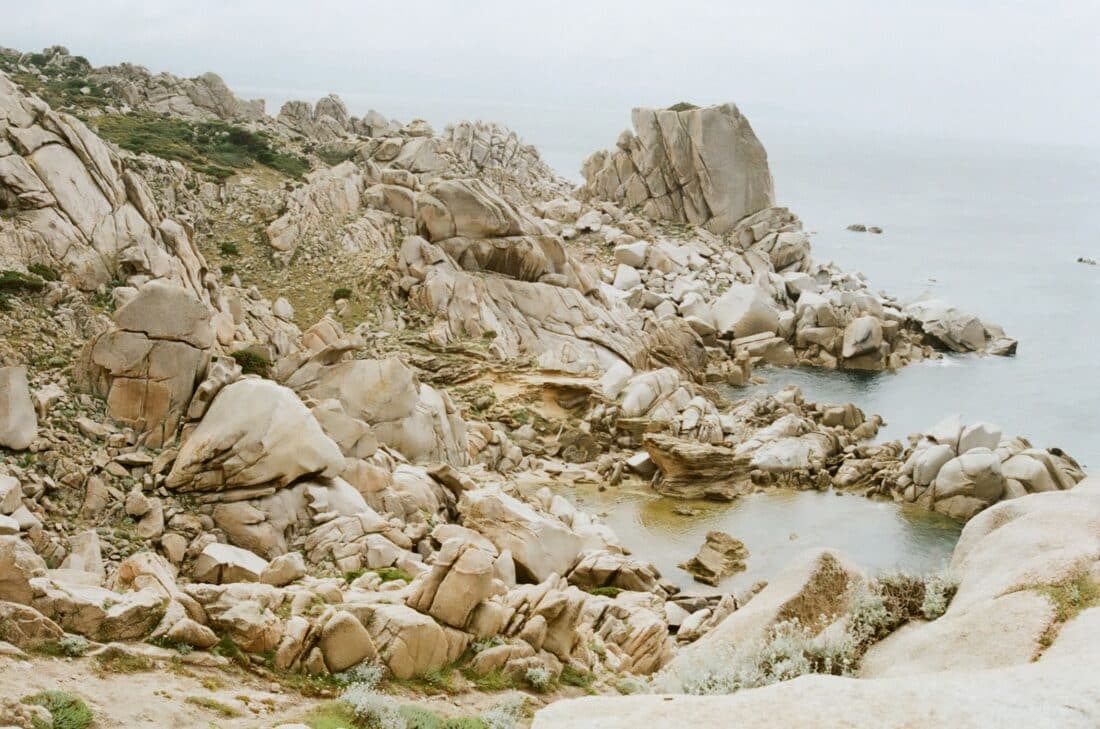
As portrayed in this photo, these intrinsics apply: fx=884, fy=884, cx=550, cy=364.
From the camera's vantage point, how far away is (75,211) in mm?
32281

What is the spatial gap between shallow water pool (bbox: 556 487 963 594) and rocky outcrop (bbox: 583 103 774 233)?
49343 millimetres

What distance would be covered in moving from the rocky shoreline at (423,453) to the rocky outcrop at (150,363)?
8 cm

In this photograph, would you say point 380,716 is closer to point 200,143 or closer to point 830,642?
point 830,642

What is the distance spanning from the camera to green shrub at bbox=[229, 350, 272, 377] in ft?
95.5

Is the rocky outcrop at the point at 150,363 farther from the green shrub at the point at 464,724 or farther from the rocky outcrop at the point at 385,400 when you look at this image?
the green shrub at the point at 464,724

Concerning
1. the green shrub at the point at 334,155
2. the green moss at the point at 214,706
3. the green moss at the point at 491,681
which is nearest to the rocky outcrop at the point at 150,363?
the green moss at the point at 491,681

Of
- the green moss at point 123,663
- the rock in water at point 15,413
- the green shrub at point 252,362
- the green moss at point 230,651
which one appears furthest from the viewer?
the green shrub at point 252,362

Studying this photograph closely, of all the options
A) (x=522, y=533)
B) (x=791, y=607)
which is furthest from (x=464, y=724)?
(x=522, y=533)

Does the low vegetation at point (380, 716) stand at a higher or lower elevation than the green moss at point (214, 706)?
lower

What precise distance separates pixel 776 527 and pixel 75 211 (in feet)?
98.7

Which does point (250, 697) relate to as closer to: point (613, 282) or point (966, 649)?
point (966, 649)

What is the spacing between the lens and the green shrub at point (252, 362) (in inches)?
1146

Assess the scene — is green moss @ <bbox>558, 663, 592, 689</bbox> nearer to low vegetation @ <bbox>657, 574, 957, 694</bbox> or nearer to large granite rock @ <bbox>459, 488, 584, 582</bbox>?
low vegetation @ <bbox>657, 574, 957, 694</bbox>

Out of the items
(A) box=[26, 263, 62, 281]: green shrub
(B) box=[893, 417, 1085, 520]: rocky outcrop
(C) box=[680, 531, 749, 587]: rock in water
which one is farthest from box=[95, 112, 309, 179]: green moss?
(B) box=[893, 417, 1085, 520]: rocky outcrop
